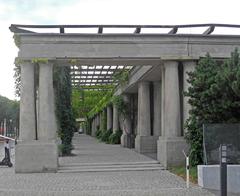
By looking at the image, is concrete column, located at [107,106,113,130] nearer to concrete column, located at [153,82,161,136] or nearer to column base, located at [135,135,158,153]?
concrete column, located at [153,82,161,136]

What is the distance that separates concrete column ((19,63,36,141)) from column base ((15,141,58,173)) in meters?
0.51

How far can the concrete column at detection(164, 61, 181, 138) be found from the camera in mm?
20156

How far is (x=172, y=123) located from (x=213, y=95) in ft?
14.2

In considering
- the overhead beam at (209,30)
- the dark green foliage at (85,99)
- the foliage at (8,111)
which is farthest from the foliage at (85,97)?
the overhead beam at (209,30)

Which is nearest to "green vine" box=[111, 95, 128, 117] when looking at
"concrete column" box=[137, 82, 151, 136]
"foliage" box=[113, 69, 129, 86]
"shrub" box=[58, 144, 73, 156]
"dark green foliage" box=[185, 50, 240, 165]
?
"foliage" box=[113, 69, 129, 86]

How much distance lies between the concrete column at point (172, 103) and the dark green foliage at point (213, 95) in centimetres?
207

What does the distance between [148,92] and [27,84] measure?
11.1m

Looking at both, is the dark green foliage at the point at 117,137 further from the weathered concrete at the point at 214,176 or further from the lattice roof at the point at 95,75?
the weathered concrete at the point at 214,176

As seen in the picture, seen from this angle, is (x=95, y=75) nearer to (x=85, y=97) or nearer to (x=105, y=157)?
(x=105, y=157)

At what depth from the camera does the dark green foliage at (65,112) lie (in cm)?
2669

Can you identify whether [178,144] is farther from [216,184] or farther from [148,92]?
[148,92]

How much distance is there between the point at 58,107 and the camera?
2700 centimetres

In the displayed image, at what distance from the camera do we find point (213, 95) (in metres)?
16.1

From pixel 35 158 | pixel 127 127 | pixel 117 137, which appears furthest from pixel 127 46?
pixel 117 137
